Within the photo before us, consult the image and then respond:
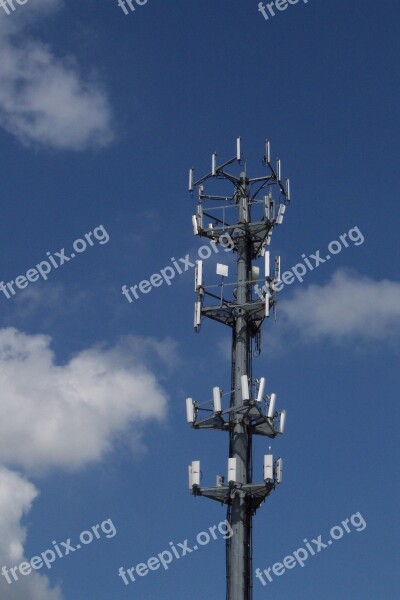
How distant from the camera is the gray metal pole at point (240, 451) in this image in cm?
3466

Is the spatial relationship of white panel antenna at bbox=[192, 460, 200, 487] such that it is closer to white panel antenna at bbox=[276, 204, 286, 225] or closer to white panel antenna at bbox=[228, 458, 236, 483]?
white panel antenna at bbox=[228, 458, 236, 483]

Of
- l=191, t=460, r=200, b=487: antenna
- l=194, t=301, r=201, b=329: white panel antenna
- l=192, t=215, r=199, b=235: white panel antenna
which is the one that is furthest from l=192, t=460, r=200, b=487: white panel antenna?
l=192, t=215, r=199, b=235: white panel antenna

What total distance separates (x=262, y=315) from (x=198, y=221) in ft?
18.2

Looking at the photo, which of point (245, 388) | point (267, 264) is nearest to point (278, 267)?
point (267, 264)

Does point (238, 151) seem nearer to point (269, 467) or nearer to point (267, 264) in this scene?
point (267, 264)

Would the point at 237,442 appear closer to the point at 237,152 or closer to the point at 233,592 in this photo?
the point at 233,592

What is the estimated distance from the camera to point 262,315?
39.2 metres

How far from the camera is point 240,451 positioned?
120 ft

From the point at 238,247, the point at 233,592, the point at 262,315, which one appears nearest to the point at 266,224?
the point at 238,247

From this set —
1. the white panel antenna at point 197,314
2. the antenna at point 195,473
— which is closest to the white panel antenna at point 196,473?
the antenna at point 195,473

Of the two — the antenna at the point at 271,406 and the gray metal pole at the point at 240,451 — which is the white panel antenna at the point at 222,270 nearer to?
the gray metal pole at the point at 240,451

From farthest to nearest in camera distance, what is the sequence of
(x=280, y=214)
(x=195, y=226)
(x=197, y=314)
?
(x=195, y=226), (x=280, y=214), (x=197, y=314)

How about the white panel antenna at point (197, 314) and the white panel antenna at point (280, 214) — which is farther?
the white panel antenna at point (280, 214)

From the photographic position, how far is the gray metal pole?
3466 cm
